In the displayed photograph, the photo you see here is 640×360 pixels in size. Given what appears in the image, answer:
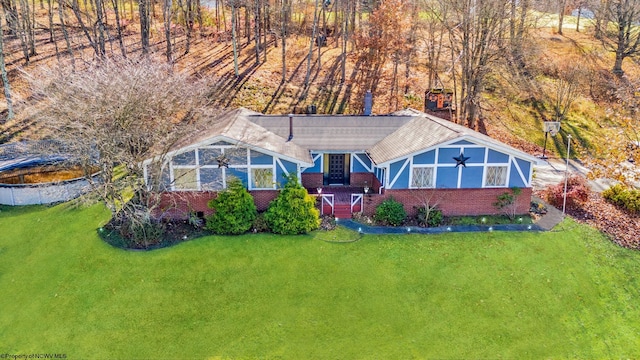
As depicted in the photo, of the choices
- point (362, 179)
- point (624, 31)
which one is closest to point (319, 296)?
point (362, 179)

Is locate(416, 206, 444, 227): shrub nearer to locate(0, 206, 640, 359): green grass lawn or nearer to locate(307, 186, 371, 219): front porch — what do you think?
locate(0, 206, 640, 359): green grass lawn

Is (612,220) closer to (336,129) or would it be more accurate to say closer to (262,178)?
(336,129)

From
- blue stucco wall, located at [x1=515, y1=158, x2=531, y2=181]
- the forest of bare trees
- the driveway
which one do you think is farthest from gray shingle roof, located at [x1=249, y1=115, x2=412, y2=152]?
the forest of bare trees

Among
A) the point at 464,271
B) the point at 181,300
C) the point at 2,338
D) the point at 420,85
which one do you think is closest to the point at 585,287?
the point at 464,271

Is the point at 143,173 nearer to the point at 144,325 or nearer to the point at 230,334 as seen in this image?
the point at 144,325

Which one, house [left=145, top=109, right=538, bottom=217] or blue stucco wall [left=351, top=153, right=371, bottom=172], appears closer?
house [left=145, top=109, right=538, bottom=217]

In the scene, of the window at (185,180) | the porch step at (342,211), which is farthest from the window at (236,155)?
the porch step at (342,211)

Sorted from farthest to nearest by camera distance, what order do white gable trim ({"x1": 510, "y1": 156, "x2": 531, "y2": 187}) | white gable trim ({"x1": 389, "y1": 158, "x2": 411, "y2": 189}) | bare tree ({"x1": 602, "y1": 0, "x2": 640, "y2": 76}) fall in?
bare tree ({"x1": 602, "y1": 0, "x2": 640, "y2": 76}) → white gable trim ({"x1": 510, "y1": 156, "x2": 531, "y2": 187}) → white gable trim ({"x1": 389, "y1": 158, "x2": 411, "y2": 189})
